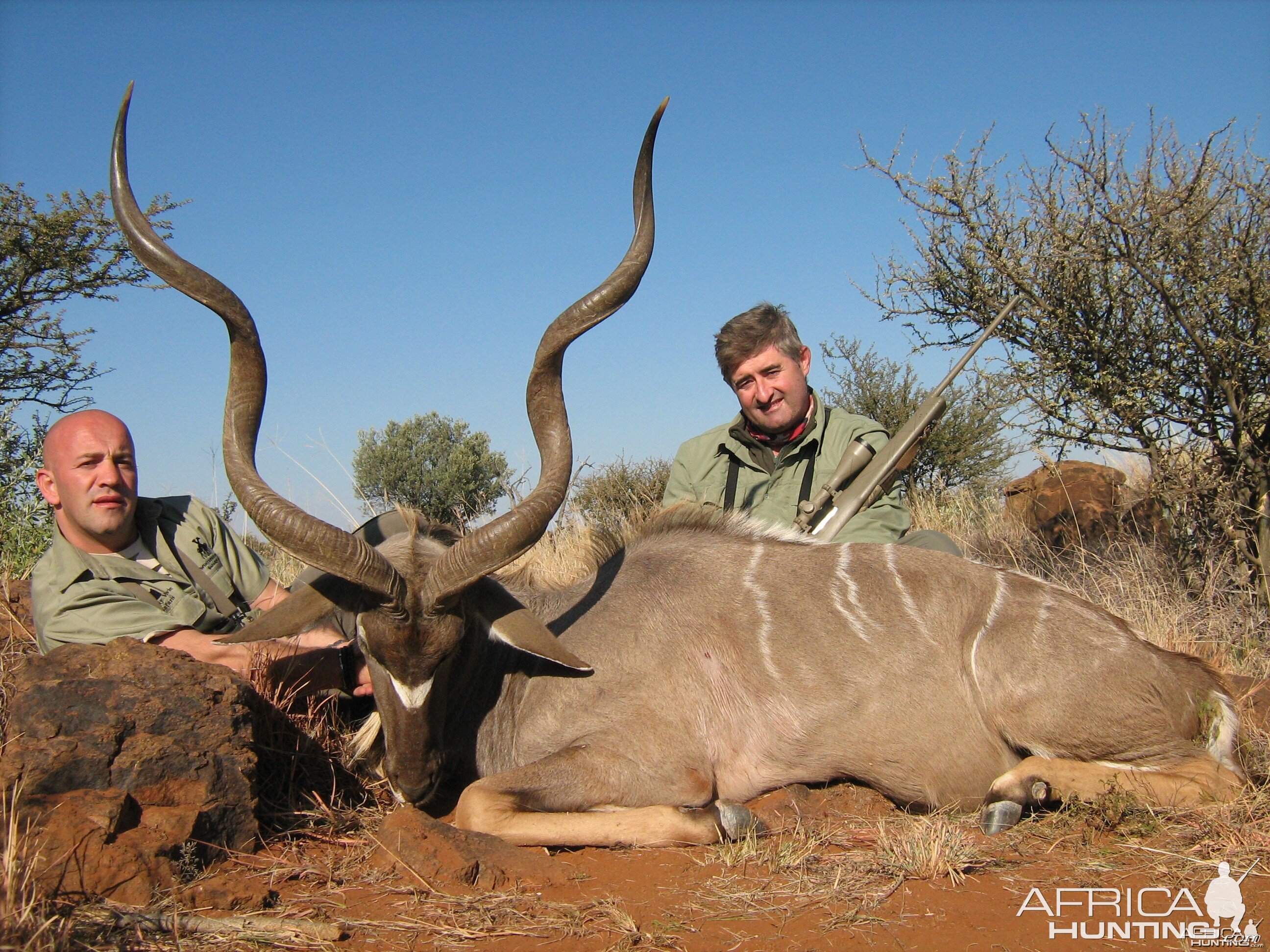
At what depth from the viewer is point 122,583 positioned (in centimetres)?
402

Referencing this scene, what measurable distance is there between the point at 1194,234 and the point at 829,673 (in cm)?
392

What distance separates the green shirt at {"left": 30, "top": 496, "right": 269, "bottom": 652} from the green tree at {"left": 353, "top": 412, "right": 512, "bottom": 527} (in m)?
8.04

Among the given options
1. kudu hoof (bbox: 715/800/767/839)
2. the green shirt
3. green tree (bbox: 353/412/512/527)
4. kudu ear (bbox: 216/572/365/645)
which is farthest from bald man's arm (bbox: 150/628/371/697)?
green tree (bbox: 353/412/512/527)

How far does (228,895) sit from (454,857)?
0.65 meters

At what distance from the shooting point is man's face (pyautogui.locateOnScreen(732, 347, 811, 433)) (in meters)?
5.30

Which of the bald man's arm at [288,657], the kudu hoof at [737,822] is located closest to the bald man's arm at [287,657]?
the bald man's arm at [288,657]

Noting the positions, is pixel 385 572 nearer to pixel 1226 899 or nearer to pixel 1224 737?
pixel 1226 899

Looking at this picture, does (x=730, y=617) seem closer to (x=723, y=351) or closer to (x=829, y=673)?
(x=829, y=673)

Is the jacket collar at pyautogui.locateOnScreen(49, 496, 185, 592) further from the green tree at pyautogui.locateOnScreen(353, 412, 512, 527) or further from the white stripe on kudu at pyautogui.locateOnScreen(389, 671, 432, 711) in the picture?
the green tree at pyautogui.locateOnScreen(353, 412, 512, 527)

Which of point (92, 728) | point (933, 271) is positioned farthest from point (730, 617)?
point (933, 271)

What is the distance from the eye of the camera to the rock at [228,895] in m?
2.66

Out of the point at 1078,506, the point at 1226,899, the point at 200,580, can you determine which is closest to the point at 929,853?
the point at 1226,899

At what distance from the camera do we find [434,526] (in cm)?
411

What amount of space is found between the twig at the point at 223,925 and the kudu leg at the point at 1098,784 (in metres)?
2.34
